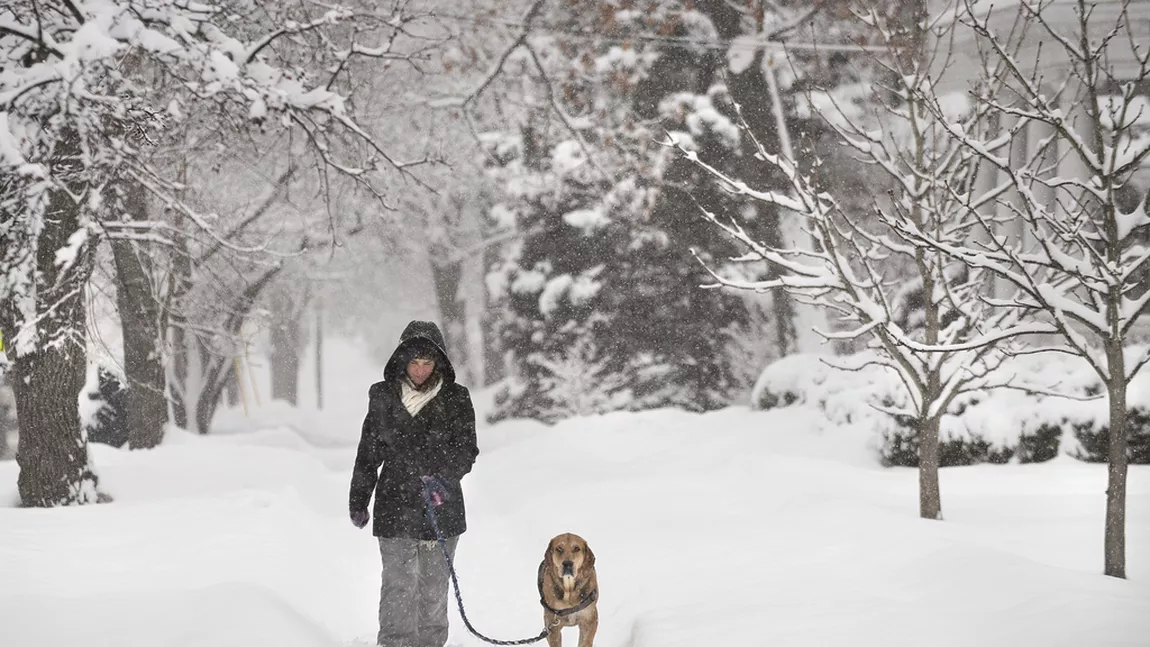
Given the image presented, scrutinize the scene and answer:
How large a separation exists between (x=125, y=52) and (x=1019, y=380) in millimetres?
9570

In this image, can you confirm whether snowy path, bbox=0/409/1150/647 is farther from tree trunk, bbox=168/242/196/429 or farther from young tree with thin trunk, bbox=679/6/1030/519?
tree trunk, bbox=168/242/196/429

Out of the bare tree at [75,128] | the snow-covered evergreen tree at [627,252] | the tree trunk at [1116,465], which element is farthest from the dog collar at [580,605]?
the snow-covered evergreen tree at [627,252]

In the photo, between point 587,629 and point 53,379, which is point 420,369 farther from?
point 53,379

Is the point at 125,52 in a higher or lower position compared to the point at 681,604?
higher

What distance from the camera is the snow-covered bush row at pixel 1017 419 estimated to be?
11.0 meters

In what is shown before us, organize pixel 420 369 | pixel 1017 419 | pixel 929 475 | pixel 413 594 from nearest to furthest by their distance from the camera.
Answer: pixel 420 369 → pixel 413 594 → pixel 929 475 → pixel 1017 419

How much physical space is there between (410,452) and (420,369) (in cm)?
46

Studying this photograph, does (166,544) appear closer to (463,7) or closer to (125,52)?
(125,52)

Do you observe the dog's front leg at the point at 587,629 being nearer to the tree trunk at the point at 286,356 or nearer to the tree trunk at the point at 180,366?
the tree trunk at the point at 180,366

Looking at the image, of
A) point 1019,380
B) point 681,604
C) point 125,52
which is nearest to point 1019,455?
point 1019,380

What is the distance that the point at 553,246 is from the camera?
21.6 metres

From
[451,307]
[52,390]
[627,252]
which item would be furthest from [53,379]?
[451,307]

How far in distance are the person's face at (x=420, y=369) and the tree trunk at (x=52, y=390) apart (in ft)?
15.8

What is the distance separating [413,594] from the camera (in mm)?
5609
